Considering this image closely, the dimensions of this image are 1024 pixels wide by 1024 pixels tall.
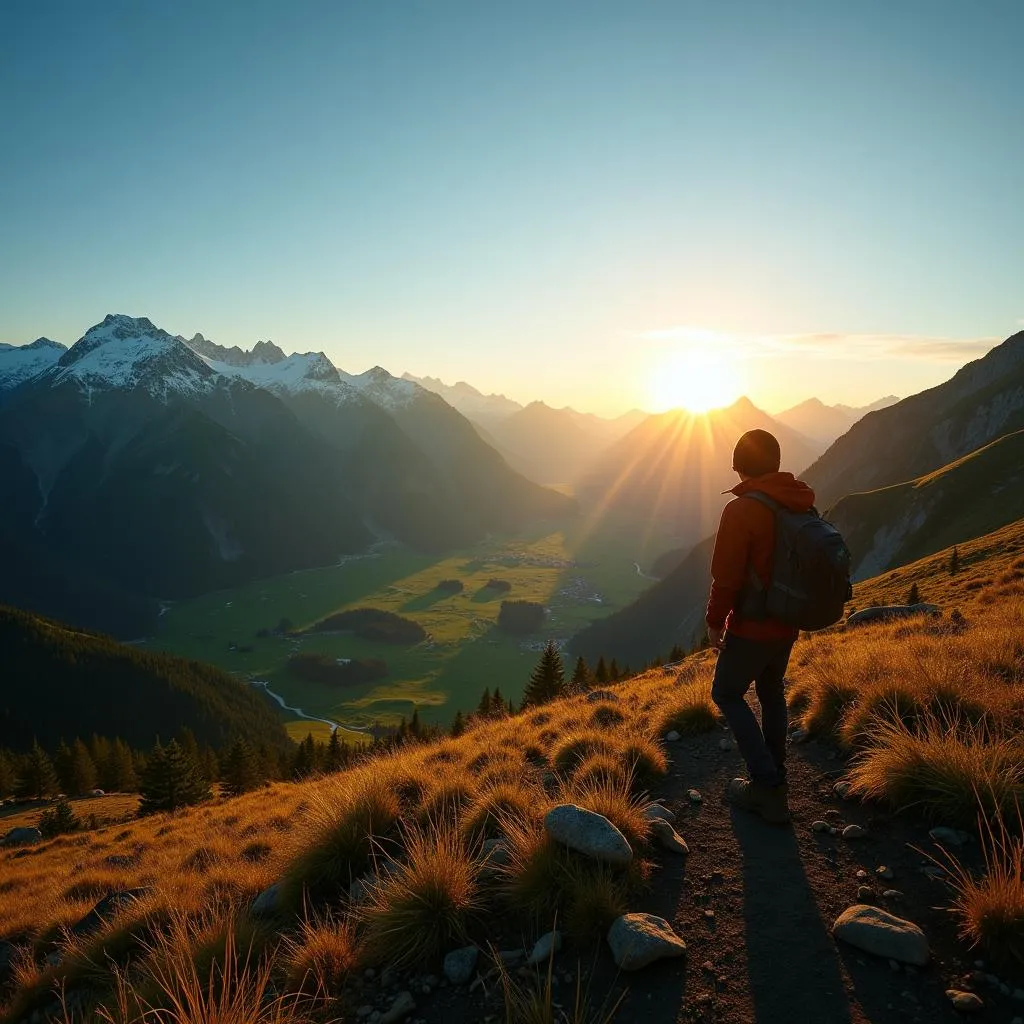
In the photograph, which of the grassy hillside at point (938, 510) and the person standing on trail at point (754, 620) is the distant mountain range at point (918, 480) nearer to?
the grassy hillside at point (938, 510)

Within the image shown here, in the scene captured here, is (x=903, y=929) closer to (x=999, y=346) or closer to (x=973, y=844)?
(x=973, y=844)

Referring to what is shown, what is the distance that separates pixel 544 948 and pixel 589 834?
1.14 metres

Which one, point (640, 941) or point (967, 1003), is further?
point (640, 941)

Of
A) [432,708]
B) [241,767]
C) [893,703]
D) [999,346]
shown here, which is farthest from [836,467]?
[893,703]

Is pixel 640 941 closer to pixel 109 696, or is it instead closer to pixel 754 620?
pixel 754 620

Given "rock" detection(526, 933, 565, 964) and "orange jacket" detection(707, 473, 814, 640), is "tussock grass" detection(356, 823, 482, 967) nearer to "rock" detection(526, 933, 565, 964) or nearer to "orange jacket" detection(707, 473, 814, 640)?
"rock" detection(526, 933, 565, 964)

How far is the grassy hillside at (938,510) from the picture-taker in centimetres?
6162

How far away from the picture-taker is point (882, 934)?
Answer: 4.58 metres

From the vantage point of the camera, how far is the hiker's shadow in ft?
13.9

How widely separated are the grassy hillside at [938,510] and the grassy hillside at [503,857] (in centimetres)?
5886

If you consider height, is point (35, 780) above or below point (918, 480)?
below

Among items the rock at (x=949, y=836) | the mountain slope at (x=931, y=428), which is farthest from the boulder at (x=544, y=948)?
the mountain slope at (x=931, y=428)

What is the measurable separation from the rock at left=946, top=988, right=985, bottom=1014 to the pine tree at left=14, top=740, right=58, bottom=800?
8411cm

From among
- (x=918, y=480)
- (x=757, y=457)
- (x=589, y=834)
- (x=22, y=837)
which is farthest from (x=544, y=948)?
(x=918, y=480)
